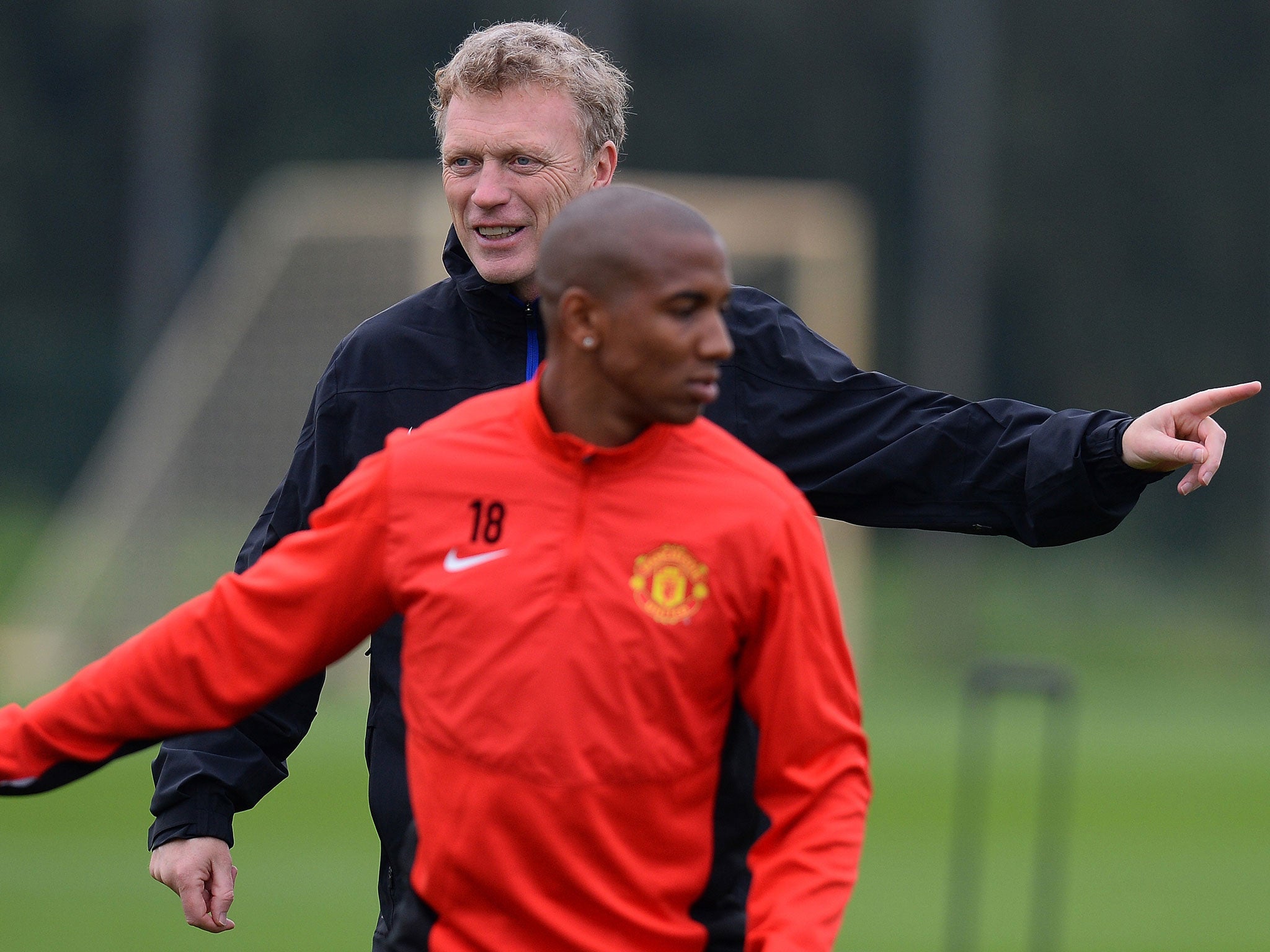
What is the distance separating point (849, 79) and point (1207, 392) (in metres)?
23.4

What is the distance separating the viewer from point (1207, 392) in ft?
10.4

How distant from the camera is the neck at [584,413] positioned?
2688 mm

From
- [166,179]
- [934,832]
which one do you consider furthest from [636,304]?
[166,179]

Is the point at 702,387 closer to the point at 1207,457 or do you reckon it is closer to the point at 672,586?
the point at 672,586

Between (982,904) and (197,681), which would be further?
(982,904)

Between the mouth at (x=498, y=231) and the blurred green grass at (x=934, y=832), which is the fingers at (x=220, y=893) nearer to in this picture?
the mouth at (x=498, y=231)

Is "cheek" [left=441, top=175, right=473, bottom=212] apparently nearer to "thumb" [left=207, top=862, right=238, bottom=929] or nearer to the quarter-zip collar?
the quarter-zip collar

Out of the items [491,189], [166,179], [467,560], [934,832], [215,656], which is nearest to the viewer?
[467,560]

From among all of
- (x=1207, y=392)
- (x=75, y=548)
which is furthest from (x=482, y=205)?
(x=75, y=548)

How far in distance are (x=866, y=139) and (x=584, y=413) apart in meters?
23.6

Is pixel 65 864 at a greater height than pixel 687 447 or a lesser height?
lesser

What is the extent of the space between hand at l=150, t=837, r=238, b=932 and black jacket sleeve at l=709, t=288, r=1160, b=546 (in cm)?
118

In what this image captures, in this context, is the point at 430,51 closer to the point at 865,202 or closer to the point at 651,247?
the point at 865,202

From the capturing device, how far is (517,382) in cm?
344
